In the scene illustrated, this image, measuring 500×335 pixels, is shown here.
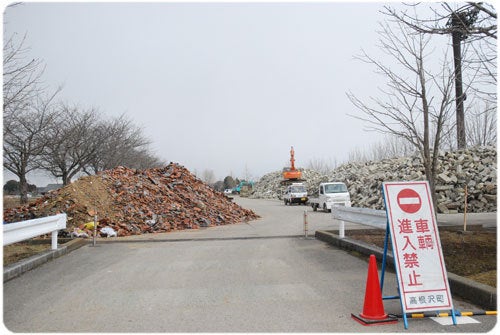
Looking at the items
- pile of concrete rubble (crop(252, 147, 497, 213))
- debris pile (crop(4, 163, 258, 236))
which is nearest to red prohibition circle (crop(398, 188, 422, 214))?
debris pile (crop(4, 163, 258, 236))

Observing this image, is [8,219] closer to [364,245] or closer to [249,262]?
[249,262]

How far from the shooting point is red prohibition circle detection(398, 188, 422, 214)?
586cm

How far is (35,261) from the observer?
9.21m

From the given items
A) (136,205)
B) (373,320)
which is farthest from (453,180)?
(373,320)

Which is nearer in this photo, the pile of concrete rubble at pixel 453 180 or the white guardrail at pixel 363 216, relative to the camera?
the white guardrail at pixel 363 216

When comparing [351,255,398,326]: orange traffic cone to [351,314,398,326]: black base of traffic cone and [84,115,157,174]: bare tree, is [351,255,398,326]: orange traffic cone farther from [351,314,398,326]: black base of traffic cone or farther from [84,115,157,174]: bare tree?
[84,115,157,174]: bare tree

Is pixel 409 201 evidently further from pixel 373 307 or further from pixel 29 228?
pixel 29 228

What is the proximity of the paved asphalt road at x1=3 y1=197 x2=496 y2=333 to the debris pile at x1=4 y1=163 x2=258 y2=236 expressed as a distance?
6752 mm

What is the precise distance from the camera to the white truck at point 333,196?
26234mm

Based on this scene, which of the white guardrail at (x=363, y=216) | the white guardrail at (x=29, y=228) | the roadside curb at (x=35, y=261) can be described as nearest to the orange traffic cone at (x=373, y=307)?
the white guardrail at (x=363, y=216)

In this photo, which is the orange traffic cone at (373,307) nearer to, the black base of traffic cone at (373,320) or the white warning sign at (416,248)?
the black base of traffic cone at (373,320)

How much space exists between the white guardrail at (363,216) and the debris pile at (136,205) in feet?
27.5

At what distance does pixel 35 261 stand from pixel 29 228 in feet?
2.29

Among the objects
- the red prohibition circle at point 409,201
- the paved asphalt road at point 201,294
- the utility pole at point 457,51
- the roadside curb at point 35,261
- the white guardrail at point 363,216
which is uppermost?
the utility pole at point 457,51
